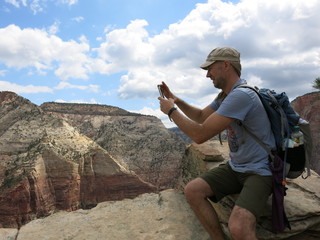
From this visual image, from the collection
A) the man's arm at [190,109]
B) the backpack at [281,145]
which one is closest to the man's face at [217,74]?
the backpack at [281,145]

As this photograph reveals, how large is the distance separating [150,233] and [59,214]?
2042mm

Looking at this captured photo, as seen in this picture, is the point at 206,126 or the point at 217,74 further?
the point at 217,74

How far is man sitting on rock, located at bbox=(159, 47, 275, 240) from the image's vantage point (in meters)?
3.68

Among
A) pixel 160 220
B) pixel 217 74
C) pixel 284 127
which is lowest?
pixel 160 220

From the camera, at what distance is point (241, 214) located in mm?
3592

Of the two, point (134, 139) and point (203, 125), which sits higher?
point (134, 139)

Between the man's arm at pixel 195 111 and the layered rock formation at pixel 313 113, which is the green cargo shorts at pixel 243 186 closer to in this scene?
the man's arm at pixel 195 111

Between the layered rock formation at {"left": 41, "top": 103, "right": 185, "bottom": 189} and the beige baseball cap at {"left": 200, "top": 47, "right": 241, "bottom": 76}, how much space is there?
69674 mm

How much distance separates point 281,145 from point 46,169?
51.0 metres

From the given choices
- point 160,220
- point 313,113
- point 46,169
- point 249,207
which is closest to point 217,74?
point 249,207

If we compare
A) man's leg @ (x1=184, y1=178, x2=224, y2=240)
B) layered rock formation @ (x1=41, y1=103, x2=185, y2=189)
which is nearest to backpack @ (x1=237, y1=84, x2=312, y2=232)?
man's leg @ (x1=184, y1=178, x2=224, y2=240)

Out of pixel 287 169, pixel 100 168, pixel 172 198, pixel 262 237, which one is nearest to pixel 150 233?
pixel 172 198

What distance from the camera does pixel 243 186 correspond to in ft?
13.1

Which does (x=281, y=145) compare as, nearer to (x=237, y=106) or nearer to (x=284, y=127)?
(x=284, y=127)
